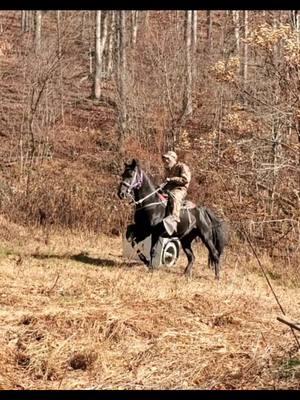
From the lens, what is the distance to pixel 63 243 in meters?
16.1

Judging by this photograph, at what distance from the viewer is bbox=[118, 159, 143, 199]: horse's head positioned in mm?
13025

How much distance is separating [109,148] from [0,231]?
9.88 m

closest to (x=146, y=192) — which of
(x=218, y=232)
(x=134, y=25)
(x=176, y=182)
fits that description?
(x=176, y=182)

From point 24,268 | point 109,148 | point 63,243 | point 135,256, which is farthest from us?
point 109,148

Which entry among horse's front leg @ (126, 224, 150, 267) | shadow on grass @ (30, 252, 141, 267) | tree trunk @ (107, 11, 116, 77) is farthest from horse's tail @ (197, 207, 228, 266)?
tree trunk @ (107, 11, 116, 77)

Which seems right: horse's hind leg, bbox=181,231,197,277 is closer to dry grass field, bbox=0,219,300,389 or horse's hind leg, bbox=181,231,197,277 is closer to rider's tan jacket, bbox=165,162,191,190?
rider's tan jacket, bbox=165,162,191,190

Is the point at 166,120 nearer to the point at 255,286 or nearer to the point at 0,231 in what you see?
the point at 0,231

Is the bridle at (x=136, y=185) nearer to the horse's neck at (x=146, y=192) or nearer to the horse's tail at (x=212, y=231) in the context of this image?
the horse's neck at (x=146, y=192)

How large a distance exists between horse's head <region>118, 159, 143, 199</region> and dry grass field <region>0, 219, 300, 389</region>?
183 centimetres

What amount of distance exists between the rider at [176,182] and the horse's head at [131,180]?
59cm

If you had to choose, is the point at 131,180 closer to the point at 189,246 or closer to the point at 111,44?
the point at 189,246

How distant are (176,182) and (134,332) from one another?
6.14 m

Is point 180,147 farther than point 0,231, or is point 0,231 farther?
point 180,147
